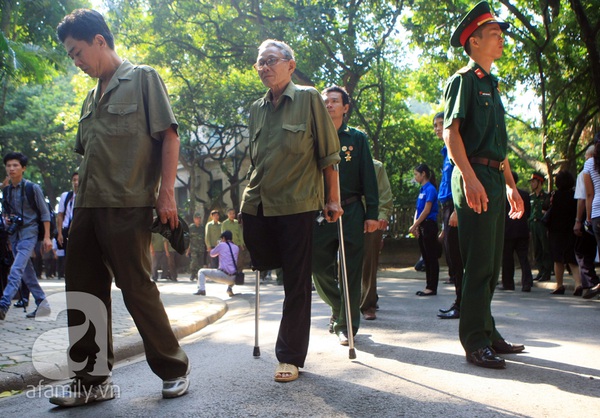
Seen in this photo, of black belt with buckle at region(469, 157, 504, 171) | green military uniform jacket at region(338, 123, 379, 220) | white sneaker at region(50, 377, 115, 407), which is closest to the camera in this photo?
white sneaker at region(50, 377, 115, 407)

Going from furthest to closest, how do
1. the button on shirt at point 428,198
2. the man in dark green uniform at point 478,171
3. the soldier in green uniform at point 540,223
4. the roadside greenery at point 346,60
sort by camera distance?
the roadside greenery at point 346,60
the soldier in green uniform at point 540,223
the button on shirt at point 428,198
the man in dark green uniform at point 478,171

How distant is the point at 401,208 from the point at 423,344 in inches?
599

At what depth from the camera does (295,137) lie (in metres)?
4.08

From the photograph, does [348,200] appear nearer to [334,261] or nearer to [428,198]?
[334,261]

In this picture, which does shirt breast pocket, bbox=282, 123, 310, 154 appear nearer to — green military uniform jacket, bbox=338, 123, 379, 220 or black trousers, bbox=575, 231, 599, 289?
green military uniform jacket, bbox=338, 123, 379, 220

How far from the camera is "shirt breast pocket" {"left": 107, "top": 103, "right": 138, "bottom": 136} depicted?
11.7 feet

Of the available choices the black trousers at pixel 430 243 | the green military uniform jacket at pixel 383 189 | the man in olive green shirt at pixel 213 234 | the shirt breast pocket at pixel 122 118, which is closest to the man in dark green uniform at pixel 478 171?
the shirt breast pocket at pixel 122 118

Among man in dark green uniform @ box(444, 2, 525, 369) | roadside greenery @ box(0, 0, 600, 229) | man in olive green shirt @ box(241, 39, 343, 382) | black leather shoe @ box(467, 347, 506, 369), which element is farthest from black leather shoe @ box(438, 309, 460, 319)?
roadside greenery @ box(0, 0, 600, 229)

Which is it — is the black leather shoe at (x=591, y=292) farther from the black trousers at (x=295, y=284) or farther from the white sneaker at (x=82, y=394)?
the white sneaker at (x=82, y=394)

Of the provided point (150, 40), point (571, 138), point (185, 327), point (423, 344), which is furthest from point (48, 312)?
point (150, 40)

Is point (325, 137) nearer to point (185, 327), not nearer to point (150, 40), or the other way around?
point (185, 327)

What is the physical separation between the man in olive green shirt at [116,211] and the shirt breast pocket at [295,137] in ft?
2.44

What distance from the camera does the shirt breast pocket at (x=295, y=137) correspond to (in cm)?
407

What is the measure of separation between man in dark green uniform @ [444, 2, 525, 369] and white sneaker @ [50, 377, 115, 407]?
2256 millimetres
